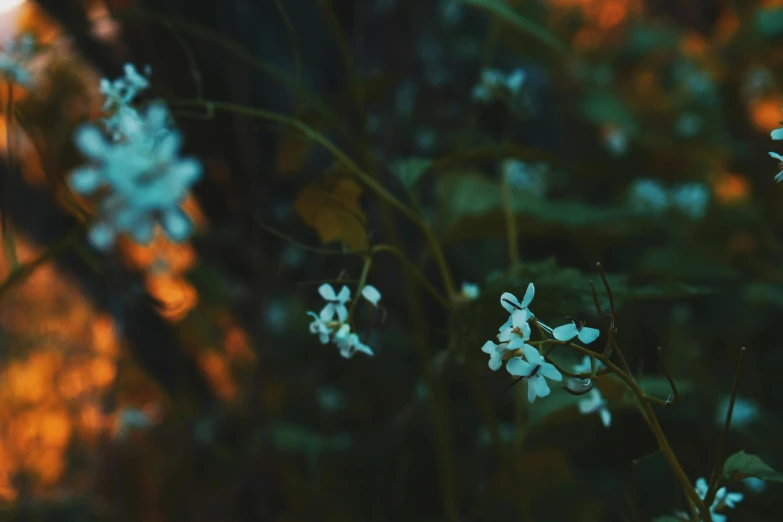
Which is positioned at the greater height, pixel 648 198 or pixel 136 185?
pixel 648 198

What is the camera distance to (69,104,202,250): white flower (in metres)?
0.37

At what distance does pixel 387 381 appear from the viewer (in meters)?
1.59

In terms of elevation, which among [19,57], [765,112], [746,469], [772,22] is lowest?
[746,469]

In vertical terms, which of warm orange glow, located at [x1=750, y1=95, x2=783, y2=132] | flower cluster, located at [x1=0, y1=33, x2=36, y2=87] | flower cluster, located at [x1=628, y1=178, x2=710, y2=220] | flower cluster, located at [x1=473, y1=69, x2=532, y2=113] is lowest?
flower cluster, located at [x1=0, y1=33, x2=36, y2=87]

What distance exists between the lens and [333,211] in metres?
0.73

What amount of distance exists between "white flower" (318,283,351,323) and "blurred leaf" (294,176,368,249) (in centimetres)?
9

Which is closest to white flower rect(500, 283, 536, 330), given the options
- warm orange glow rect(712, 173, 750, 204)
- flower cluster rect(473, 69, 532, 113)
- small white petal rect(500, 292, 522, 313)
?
small white petal rect(500, 292, 522, 313)

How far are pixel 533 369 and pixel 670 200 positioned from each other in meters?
1.62

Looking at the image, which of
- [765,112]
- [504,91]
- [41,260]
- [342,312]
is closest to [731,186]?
[765,112]

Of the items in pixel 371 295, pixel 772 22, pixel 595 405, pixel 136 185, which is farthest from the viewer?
pixel 772 22

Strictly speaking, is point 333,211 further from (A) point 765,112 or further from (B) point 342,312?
(A) point 765,112

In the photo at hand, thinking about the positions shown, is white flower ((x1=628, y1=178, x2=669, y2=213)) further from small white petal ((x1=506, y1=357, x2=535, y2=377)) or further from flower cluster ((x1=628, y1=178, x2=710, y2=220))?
small white petal ((x1=506, y1=357, x2=535, y2=377))

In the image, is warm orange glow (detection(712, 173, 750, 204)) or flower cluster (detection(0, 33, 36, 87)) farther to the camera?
warm orange glow (detection(712, 173, 750, 204))

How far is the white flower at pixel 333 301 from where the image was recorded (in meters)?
0.60
